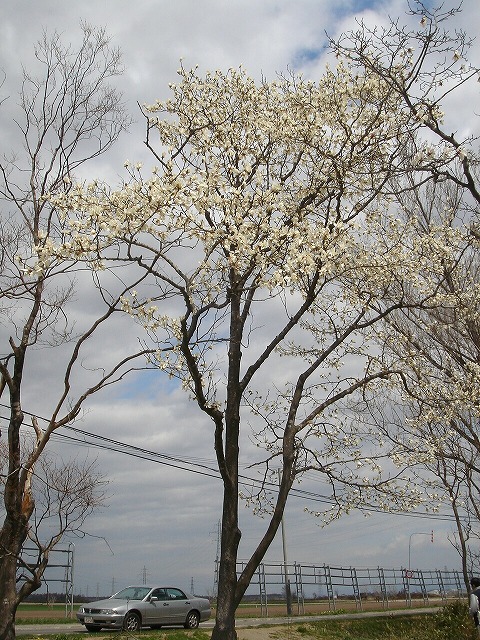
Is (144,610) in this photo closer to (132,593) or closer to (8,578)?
(132,593)

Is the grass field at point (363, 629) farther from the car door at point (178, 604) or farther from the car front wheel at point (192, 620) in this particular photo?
the car front wheel at point (192, 620)

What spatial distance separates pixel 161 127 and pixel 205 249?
420 centimetres

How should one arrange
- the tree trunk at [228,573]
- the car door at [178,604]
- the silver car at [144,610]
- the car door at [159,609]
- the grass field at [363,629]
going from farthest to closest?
the car door at [178,604] < the car door at [159,609] < the silver car at [144,610] < the grass field at [363,629] < the tree trunk at [228,573]

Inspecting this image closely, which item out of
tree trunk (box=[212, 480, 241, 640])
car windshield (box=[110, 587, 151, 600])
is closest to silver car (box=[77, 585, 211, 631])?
car windshield (box=[110, 587, 151, 600])

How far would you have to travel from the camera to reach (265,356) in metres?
10.4

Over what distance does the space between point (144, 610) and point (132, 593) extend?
0.79 metres

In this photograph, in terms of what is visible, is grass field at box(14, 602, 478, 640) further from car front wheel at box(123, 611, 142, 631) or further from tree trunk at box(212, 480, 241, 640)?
tree trunk at box(212, 480, 241, 640)

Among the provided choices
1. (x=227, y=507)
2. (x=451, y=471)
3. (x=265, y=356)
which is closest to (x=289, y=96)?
(x=265, y=356)

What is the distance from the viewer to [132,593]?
19391 mm

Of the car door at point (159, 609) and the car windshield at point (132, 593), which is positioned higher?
the car windshield at point (132, 593)

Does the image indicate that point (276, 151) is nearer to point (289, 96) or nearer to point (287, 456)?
point (289, 96)

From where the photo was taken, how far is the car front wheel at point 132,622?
18.0 metres

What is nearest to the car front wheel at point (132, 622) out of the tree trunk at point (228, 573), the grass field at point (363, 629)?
the grass field at point (363, 629)

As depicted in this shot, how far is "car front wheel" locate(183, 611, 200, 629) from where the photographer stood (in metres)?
20.2
